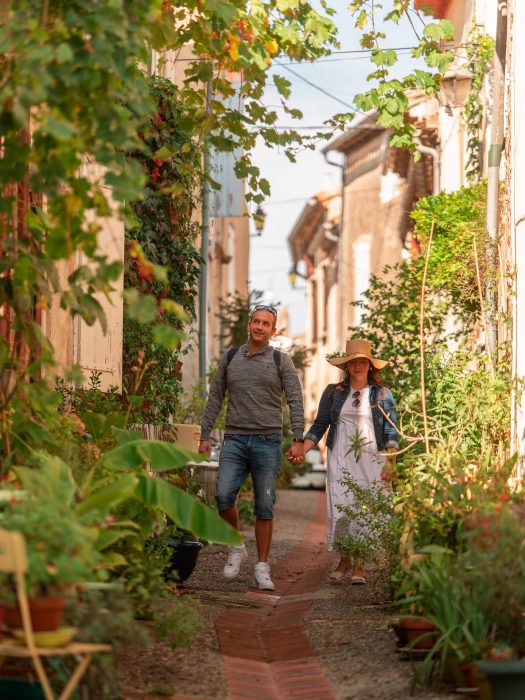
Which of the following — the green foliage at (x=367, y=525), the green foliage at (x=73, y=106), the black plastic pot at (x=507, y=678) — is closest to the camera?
the black plastic pot at (x=507, y=678)

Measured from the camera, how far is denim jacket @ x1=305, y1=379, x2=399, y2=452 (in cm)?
1023

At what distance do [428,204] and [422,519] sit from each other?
5.65 meters

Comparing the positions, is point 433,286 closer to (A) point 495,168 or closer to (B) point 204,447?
(A) point 495,168

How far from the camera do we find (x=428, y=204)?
495 inches

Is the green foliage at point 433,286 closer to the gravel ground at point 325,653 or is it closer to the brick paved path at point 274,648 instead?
the brick paved path at point 274,648

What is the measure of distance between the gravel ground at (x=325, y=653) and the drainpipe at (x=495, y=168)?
268cm

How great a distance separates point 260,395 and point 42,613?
5182 millimetres

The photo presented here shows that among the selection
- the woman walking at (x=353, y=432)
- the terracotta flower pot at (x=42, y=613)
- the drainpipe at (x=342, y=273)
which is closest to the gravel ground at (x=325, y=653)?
the woman walking at (x=353, y=432)

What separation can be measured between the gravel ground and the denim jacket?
114 cm

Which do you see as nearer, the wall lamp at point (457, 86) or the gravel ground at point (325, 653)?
the gravel ground at point (325, 653)

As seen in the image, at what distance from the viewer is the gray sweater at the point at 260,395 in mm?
10055

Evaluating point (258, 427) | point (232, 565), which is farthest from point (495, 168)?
point (232, 565)

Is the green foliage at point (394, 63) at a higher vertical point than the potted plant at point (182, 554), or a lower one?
higher

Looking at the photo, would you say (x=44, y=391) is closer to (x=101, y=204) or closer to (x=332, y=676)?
(x=101, y=204)
